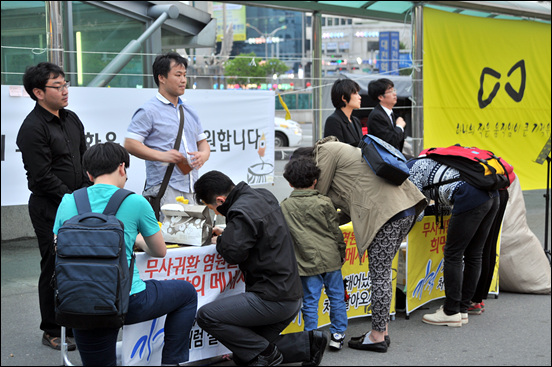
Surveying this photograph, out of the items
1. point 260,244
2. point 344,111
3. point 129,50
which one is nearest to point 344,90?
point 344,111

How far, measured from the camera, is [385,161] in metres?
4.28

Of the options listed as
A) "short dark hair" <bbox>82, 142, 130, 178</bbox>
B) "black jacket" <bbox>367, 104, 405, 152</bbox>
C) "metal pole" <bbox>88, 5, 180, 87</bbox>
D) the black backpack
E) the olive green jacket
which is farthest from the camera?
"metal pole" <bbox>88, 5, 180, 87</bbox>

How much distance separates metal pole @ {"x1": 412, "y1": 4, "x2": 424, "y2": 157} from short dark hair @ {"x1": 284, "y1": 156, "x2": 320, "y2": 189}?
14.6ft

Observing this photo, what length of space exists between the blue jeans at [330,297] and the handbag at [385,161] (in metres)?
0.70

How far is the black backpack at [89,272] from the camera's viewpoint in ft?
10.2

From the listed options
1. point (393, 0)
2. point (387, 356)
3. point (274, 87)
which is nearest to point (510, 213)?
point (387, 356)

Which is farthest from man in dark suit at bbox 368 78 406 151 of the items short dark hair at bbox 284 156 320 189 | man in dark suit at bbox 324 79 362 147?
short dark hair at bbox 284 156 320 189

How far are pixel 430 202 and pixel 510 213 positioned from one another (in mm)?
1189

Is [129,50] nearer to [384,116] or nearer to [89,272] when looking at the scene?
[384,116]

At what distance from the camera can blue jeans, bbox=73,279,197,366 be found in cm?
331

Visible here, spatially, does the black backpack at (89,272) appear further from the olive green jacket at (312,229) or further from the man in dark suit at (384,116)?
the man in dark suit at (384,116)

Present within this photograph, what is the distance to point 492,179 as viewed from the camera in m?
4.82

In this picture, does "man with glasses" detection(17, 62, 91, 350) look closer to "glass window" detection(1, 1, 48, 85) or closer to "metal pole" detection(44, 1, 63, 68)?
"metal pole" detection(44, 1, 63, 68)

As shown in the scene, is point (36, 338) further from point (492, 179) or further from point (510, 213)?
point (510, 213)
